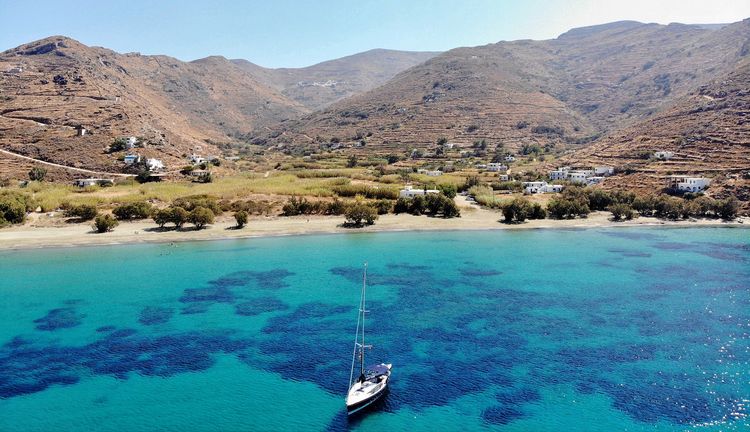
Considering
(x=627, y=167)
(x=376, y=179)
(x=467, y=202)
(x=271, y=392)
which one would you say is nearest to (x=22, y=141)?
(x=376, y=179)

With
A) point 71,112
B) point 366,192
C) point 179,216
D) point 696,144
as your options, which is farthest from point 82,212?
point 696,144

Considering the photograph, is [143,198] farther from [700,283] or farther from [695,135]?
[695,135]

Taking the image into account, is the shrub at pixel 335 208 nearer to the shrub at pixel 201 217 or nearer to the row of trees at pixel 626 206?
the shrub at pixel 201 217

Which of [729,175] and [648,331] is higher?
[729,175]

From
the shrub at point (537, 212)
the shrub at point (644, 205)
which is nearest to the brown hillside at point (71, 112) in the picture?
the shrub at point (537, 212)

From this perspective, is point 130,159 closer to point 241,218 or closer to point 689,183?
point 241,218

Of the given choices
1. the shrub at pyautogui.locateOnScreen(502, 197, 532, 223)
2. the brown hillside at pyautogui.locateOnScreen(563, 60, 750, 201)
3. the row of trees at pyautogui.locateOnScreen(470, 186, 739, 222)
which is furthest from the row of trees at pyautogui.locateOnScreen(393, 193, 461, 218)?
the brown hillside at pyautogui.locateOnScreen(563, 60, 750, 201)

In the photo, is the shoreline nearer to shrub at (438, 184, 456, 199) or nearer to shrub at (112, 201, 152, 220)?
shrub at (112, 201, 152, 220)
